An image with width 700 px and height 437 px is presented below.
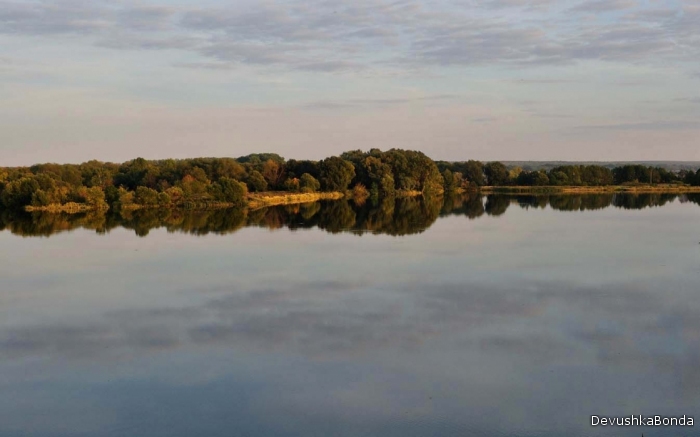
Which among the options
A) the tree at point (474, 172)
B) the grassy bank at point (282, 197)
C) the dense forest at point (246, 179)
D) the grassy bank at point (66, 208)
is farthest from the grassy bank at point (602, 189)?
the grassy bank at point (66, 208)

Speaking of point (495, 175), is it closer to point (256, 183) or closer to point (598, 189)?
point (598, 189)

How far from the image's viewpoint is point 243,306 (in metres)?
13.5

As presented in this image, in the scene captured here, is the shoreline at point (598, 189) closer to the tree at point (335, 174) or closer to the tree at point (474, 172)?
the tree at point (474, 172)

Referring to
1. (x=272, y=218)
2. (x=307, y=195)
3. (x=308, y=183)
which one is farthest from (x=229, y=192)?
(x=308, y=183)

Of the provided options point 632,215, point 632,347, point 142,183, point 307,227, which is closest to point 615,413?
point 632,347

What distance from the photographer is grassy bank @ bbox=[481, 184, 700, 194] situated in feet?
203

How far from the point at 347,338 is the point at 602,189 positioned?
56.5 metres

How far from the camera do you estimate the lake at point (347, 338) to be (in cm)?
810

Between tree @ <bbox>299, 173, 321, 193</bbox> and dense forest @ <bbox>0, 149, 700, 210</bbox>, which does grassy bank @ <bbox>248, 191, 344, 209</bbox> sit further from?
dense forest @ <bbox>0, 149, 700, 210</bbox>

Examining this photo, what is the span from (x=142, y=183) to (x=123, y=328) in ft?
117

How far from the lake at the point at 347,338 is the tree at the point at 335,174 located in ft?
101

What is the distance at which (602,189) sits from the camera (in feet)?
207

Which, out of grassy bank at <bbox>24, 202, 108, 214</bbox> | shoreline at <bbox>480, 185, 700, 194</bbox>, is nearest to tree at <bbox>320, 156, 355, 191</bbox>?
shoreline at <bbox>480, 185, 700, 194</bbox>

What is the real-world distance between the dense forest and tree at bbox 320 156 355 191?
7 cm
